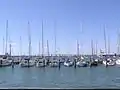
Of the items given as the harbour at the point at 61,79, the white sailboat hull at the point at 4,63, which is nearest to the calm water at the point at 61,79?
the harbour at the point at 61,79

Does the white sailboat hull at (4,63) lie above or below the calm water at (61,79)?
above

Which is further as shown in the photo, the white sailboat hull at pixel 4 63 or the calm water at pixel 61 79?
the white sailboat hull at pixel 4 63

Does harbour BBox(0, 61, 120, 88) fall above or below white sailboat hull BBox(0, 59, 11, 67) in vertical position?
below

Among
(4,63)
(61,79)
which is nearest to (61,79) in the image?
(61,79)

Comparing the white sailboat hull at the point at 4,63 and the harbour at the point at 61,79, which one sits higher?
the white sailboat hull at the point at 4,63

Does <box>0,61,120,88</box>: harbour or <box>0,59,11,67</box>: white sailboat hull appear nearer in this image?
<box>0,61,120,88</box>: harbour

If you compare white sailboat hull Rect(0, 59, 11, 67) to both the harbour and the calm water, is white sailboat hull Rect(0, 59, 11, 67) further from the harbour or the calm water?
the calm water

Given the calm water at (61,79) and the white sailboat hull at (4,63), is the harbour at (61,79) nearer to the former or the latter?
the calm water at (61,79)

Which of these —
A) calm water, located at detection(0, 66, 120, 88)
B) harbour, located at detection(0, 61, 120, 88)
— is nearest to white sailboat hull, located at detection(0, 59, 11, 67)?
harbour, located at detection(0, 61, 120, 88)

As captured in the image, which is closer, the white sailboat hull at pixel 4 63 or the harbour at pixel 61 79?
the harbour at pixel 61 79

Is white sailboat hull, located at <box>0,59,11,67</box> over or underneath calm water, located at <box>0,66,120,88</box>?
over

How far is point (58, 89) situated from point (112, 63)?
102098 millimetres

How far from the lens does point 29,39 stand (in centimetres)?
9506

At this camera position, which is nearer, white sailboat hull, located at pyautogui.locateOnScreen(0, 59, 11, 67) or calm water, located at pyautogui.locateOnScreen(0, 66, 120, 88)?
calm water, located at pyautogui.locateOnScreen(0, 66, 120, 88)
